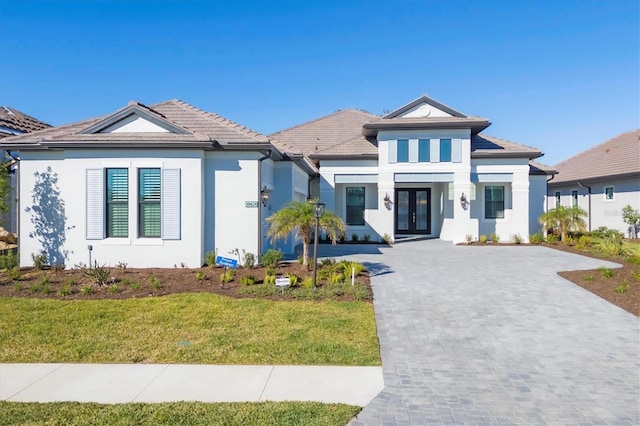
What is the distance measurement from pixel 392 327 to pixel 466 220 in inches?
541

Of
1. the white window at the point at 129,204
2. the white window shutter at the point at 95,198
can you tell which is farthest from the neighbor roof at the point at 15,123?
the white window at the point at 129,204

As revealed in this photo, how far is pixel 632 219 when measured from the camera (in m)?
20.2

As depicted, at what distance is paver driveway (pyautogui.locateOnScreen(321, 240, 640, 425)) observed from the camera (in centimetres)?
441

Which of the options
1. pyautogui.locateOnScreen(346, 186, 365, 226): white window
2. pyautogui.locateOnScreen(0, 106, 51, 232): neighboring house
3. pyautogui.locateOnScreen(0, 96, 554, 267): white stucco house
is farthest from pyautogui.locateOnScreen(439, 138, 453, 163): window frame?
pyautogui.locateOnScreen(0, 106, 51, 232): neighboring house

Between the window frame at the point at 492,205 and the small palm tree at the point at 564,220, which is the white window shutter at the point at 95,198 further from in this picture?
the small palm tree at the point at 564,220

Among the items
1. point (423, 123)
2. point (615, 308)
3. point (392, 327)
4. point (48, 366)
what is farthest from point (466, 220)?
point (48, 366)

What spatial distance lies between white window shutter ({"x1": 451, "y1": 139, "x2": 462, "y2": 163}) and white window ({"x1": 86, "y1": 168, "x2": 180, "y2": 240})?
1278 cm

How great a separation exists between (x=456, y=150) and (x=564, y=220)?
6423 mm

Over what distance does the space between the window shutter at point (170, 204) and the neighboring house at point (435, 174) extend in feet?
30.4

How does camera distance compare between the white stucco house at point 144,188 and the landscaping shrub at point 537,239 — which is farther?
the landscaping shrub at point 537,239

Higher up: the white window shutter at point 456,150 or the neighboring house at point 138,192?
the white window shutter at point 456,150

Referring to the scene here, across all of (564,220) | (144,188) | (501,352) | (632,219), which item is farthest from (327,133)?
(501,352)

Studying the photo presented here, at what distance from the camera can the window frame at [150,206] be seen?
39.4 feet

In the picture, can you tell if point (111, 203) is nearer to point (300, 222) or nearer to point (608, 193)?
point (300, 222)
